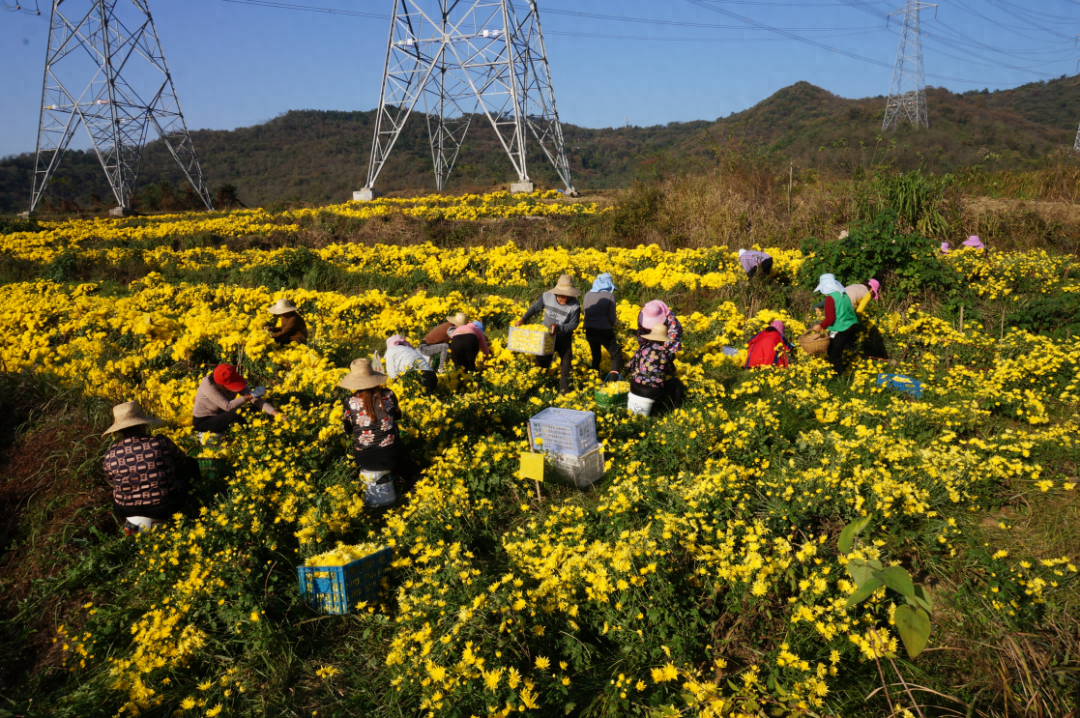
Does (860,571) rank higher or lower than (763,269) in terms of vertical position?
lower

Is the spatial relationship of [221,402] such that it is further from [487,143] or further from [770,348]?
[487,143]

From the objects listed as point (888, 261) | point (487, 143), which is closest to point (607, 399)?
point (888, 261)

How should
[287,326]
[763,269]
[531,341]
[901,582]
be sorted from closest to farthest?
[901,582]
[531,341]
[287,326]
[763,269]

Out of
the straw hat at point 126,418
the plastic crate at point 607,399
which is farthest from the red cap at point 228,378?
the plastic crate at point 607,399

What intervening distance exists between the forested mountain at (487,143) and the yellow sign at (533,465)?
91.6 ft

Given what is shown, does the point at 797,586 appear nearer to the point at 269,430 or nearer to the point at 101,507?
the point at 269,430

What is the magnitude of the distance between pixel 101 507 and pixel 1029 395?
8.34 meters

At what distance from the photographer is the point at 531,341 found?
6.80 meters

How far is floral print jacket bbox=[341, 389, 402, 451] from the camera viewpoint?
4812 millimetres

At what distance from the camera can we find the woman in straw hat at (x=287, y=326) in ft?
26.0

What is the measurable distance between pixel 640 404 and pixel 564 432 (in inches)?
51.8

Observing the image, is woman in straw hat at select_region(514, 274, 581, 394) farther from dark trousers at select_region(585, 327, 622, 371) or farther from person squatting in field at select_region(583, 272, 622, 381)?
dark trousers at select_region(585, 327, 622, 371)

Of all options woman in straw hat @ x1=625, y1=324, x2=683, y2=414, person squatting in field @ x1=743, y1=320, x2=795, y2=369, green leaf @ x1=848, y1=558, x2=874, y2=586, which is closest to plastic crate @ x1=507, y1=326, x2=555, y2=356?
woman in straw hat @ x1=625, y1=324, x2=683, y2=414

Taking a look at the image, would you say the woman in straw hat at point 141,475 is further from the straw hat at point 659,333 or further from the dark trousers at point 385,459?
the straw hat at point 659,333
